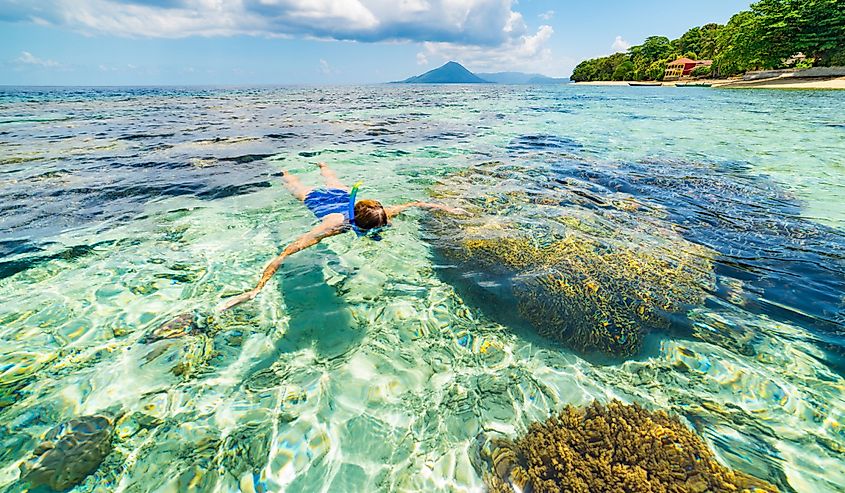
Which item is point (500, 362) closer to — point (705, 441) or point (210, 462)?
point (705, 441)

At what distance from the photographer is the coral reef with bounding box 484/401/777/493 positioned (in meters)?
2.39

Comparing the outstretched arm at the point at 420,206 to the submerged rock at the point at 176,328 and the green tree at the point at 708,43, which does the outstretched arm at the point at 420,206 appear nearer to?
the submerged rock at the point at 176,328

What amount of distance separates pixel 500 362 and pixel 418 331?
0.96 meters

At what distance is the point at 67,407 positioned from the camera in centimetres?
300

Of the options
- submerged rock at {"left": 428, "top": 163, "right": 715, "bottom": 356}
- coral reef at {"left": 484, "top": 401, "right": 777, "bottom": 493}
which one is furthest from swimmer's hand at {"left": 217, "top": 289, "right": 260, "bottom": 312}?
coral reef at {"left": 484, "top": 401, "right": 777, "bottom": 493}

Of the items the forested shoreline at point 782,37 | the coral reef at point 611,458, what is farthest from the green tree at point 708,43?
the coral reef at point 611,458

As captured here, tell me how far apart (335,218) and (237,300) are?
2536 millimetres

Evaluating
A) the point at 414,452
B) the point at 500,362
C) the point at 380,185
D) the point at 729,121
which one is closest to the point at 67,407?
the point at 414,452

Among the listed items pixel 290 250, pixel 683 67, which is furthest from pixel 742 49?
pixel 290 250

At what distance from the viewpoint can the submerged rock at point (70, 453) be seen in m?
2.47

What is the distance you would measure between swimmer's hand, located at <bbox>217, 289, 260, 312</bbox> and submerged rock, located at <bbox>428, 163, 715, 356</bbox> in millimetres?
2664

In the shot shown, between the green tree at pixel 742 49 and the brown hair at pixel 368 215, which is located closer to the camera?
the brown hair at pixel 368 215

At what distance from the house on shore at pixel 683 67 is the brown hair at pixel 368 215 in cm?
10621

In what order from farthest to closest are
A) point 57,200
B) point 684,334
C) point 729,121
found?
1. point 729,121
2. point 57,200
3. point 684,334
